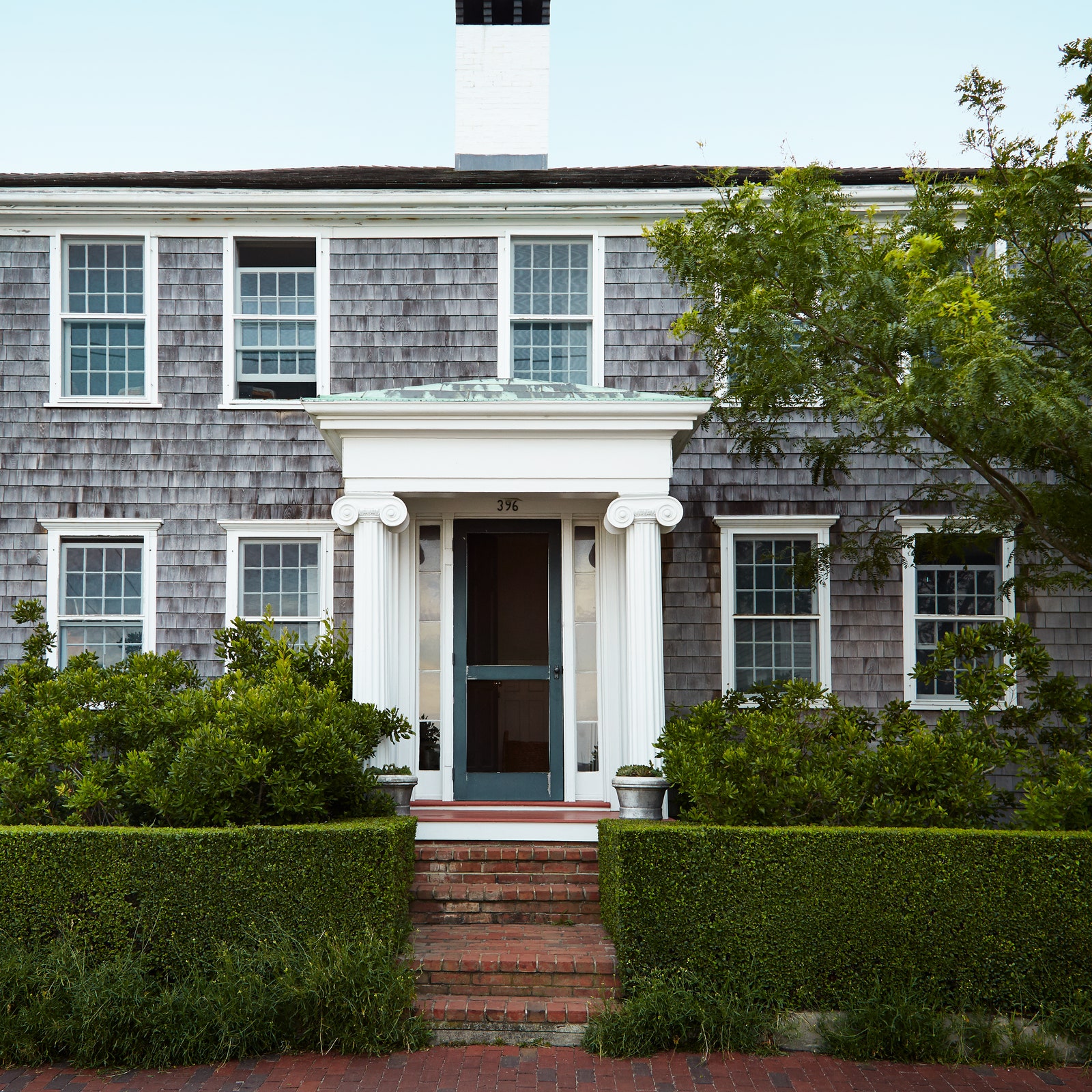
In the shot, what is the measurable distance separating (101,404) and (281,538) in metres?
2.14

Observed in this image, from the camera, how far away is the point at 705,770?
675 centimetres

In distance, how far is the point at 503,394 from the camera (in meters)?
8.16

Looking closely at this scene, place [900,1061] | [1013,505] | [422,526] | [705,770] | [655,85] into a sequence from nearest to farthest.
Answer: [900,1061], [705,770], [1013,505], [422,526], [655,85]

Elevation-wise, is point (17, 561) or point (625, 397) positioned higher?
point (625, 397)

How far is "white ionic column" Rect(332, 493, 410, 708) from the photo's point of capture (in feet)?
25.9

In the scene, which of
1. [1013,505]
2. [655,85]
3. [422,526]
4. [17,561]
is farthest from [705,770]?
[655,85]

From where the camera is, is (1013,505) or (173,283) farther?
(173,283)

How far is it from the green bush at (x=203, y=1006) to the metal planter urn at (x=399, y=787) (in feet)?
5.54

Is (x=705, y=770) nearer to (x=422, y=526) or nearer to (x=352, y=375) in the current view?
(x=422, y=526)

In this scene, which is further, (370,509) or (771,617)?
(771,617)

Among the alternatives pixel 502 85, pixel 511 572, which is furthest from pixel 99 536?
pixel 502 85

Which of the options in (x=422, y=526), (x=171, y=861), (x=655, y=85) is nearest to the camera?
(x=171, y=861)

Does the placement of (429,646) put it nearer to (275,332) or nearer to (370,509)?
(370,509)

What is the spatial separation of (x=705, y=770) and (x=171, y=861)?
339 centimetres
